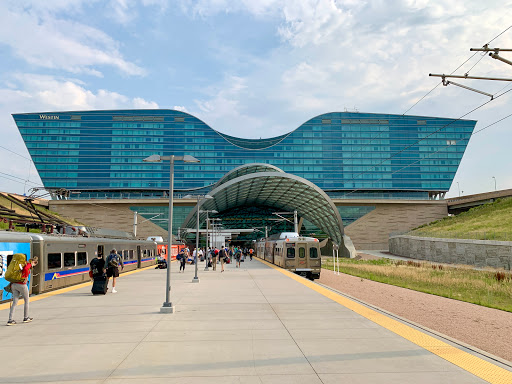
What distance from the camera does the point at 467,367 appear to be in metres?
5.93

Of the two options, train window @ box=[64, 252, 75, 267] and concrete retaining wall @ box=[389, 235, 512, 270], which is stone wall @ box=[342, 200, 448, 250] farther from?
train window @ box=[64, 252, 75, 267]

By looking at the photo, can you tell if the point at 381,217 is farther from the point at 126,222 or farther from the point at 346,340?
the point at 346,340

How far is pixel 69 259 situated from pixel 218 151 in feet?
331

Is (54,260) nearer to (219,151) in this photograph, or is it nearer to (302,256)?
(302,256)

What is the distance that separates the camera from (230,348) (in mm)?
7086

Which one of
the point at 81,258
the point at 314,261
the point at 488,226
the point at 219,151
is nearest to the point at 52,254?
the point at 81,258

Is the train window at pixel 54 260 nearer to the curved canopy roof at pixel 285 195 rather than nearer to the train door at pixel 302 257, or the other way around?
the train door at pixel 302 257

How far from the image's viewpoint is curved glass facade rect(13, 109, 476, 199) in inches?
4360

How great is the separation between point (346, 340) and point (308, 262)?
2266 cm

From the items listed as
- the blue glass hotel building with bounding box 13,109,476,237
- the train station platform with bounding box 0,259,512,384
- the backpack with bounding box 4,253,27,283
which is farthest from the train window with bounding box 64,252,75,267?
the blue glass hotel building with bounding box 13,109,476,237

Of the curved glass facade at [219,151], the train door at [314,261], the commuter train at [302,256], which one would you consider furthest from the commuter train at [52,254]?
the curved glass facade at [219,151]

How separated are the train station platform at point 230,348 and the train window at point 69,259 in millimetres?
6946

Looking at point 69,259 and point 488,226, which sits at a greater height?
point 488,226

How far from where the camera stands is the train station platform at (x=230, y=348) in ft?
18.3
